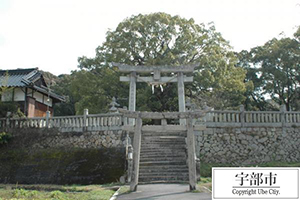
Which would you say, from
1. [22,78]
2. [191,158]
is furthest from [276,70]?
[22,78]

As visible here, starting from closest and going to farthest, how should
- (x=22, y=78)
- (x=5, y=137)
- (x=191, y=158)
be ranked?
(x=191, y=158)
(x=5, y=137)
(x=22, y=78)

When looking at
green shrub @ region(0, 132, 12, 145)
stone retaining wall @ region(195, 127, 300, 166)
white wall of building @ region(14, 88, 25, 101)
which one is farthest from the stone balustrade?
white wall of building @ region(14, 88, 25, 101)

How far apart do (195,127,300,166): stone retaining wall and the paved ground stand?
477cm

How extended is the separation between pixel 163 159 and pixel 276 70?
14.7 metres

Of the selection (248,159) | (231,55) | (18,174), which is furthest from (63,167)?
(231,55)

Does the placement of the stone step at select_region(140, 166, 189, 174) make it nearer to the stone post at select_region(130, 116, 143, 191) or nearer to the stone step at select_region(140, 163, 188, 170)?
the stone step at select_region(140, 163, 188, 170)

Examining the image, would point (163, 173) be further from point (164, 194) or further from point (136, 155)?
point (164, 194)

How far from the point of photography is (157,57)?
20000 millimetres

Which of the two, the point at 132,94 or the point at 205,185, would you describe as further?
the point at 132,94

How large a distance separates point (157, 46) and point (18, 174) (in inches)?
443

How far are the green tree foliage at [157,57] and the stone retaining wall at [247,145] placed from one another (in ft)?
14.6

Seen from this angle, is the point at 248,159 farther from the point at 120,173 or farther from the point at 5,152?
the point at 5,152

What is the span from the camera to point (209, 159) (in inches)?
625

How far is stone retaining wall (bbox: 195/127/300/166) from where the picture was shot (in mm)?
15953
